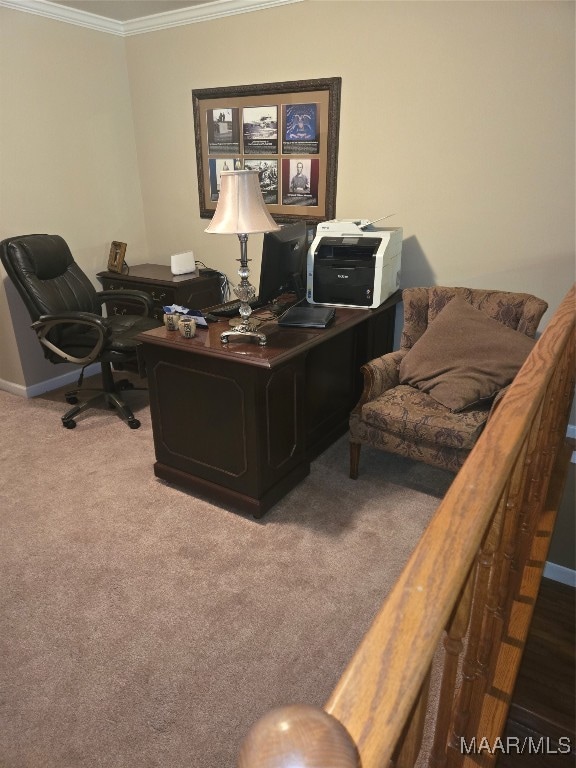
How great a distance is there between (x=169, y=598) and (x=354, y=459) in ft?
3.94

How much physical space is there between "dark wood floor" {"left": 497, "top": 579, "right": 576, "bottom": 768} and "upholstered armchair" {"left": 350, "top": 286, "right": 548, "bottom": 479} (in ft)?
2.78

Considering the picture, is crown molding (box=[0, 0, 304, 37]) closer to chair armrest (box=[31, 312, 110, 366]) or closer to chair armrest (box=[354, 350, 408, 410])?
chair armrest (box=[31, 312, 110, 366])

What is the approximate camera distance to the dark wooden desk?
7.57 feet

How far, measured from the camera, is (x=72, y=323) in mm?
3223

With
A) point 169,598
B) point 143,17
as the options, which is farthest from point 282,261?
point 143,17

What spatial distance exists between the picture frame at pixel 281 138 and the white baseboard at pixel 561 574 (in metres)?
2.57

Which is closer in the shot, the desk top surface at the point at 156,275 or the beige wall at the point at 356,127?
the beige wall at the point at 356,127

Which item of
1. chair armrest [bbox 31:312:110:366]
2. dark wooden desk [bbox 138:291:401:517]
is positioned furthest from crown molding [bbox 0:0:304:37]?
dark wooden desk [bbox 138:291:401:517]

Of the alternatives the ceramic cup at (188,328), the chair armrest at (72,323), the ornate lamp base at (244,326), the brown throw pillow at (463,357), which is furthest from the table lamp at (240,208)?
the chair armrest at (72,323)

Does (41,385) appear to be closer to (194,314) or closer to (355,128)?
(194,314)

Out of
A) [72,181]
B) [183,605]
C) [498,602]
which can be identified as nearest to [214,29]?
[72,181]

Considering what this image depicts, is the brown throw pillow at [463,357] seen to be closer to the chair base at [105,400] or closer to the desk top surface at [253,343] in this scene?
the desk top surface at [253,343]

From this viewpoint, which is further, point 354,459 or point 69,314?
point 69,314

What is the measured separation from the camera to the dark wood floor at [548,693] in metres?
1.70
